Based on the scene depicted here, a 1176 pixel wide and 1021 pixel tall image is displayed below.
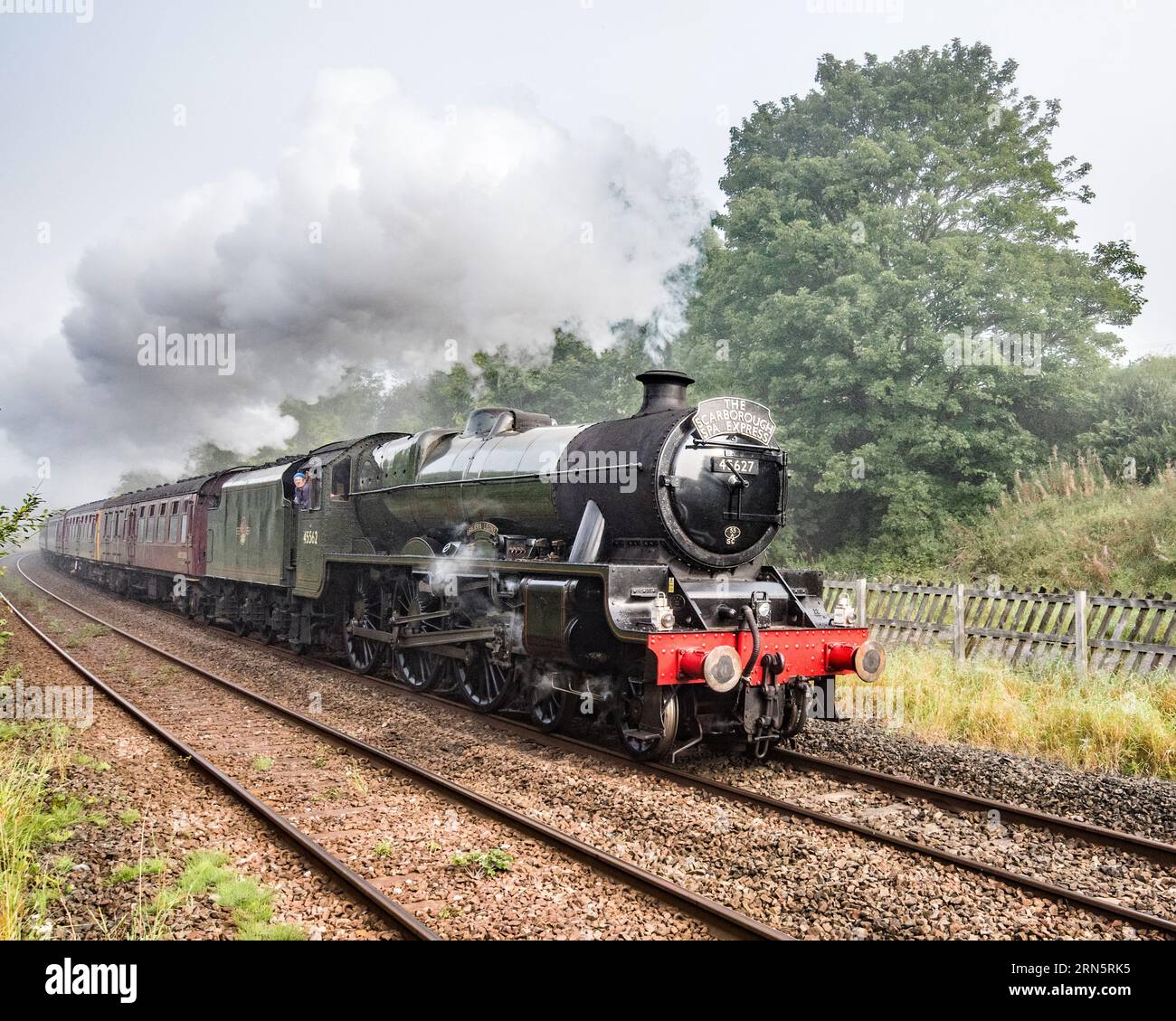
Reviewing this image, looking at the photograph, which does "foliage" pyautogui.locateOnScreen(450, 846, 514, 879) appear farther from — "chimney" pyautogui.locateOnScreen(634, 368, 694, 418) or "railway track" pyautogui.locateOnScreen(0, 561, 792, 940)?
"chimney" pyautogui.locateOnScreen(634, 368, 694, 418)

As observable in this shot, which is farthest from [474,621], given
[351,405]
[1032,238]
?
[351,405]

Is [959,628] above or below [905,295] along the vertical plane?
below

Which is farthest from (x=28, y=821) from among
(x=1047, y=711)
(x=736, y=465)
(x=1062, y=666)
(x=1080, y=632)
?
(x=1080, y=632)

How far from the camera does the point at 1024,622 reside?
993cm

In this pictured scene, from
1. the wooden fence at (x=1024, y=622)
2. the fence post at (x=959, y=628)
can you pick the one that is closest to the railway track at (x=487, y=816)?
the wooden fence at (x=1024, y=622)

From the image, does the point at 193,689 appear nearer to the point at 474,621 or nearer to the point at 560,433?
the point at 474,621

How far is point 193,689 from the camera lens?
34.2 feet

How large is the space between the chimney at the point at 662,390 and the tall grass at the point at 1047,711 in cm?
390
